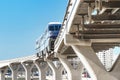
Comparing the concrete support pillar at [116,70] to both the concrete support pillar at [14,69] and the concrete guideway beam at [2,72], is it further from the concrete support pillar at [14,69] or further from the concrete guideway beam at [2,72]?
the concrete guideway beam at [2,72]

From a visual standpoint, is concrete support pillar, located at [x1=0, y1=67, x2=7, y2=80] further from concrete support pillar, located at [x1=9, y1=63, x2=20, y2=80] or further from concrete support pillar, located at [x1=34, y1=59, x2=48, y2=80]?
concrete support pillar, located at [x1=34, y1=59, x2=48, y2=80]

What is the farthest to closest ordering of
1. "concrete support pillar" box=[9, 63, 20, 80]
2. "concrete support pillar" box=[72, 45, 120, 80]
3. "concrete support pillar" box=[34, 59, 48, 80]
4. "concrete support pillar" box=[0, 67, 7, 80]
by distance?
"concrete support pillar" box=[0, 67, 7, 80], "concrete support pillar" box=[9, 63, 20, 80], "concrete support pillar" box=[34, 59, 48, 80], "concrete support pillar" box=[72, 45, 120, 80]

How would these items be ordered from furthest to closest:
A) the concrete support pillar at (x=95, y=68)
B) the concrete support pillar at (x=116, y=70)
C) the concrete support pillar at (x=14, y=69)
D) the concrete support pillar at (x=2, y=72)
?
the concrete support pillar at (x=2, y=72)
the concrete support pillar at (x=14, y=69)
the concrete support pillar at (x=116, y=70)
the concrete support pillar at (x=95, y=68)

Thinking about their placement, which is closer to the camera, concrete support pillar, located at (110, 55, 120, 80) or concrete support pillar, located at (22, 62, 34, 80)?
concrete support pillar, located at (110, 55, 120, 80)

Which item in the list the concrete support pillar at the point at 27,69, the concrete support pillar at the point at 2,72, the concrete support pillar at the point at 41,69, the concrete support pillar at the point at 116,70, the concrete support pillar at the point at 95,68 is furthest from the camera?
the concrete support pillar at the point at 2,72

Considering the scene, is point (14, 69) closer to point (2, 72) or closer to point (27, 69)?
point (27, 69)

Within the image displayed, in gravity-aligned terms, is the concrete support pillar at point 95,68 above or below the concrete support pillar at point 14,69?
above

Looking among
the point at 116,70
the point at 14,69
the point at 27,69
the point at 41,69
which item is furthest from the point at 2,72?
the point at 116,70

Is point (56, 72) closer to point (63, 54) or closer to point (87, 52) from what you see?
point (63, 54)

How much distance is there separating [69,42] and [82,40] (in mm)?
964

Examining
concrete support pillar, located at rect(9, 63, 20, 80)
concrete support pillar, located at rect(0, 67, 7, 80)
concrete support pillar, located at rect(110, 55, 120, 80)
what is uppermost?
concrete support pillar, located at rect(110, 55, 120, 80)

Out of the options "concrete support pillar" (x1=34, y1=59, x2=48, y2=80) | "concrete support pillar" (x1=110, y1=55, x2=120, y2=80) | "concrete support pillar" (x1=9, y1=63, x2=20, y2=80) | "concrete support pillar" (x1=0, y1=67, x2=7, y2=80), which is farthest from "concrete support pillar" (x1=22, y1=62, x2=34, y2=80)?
"concrete support pillar" (x1=110, y1=55, x2=120, y2=80)

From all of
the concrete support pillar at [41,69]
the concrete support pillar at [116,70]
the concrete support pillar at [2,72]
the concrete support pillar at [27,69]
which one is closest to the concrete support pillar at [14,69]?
the concrete support pillar at [27,69]

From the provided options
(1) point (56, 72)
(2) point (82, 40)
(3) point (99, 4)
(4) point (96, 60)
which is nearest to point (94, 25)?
(4) point (96, 60)
